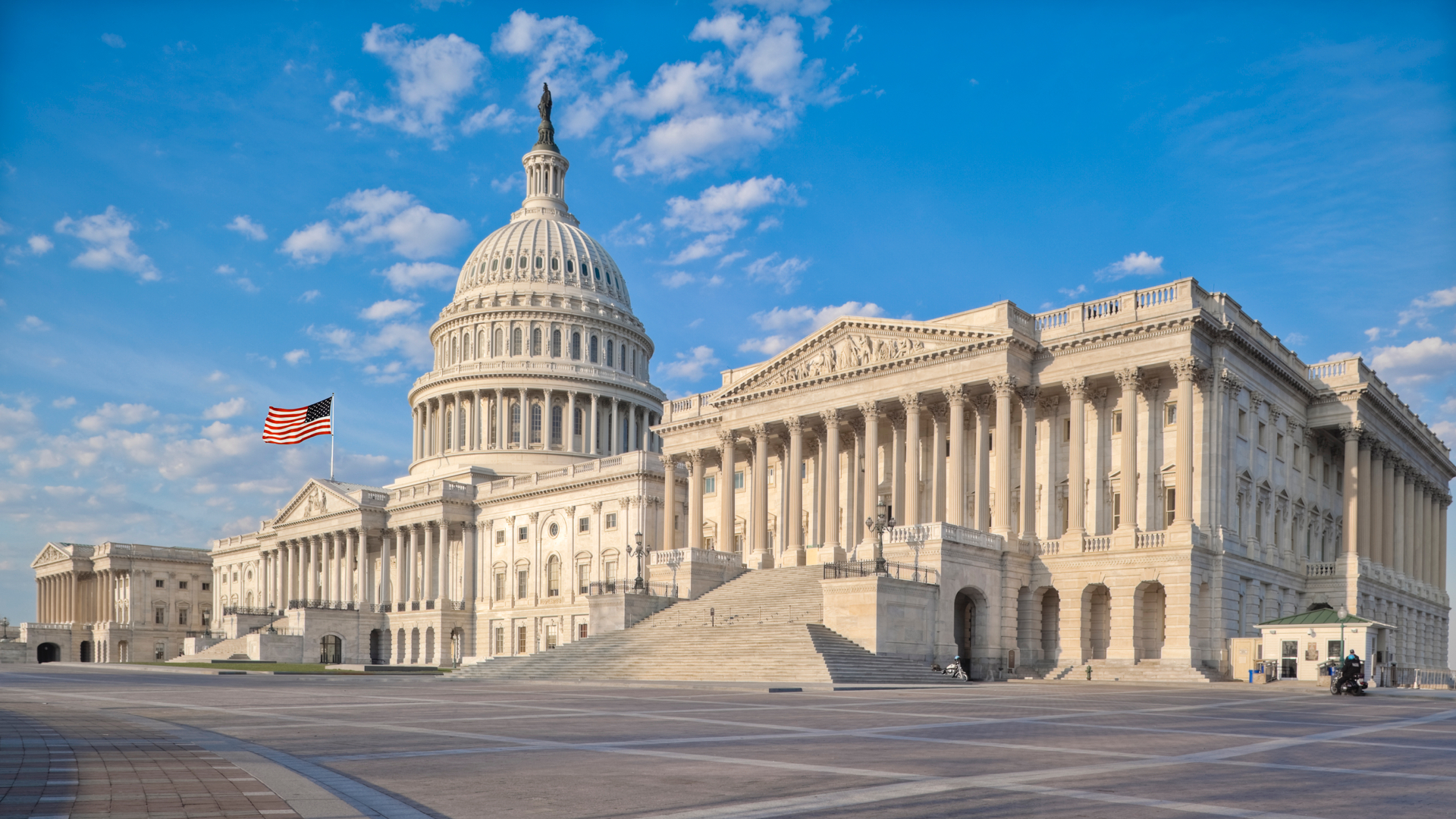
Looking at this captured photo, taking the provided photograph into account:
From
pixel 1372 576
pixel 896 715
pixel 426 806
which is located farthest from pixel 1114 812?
pixel 1372 576

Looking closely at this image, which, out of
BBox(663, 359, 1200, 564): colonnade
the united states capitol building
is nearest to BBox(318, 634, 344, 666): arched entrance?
the united states capitol building

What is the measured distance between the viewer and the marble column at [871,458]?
67.0 m

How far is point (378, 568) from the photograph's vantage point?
121750 mm

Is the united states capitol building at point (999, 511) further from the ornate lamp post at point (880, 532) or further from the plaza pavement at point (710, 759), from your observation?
the plaza pavement at point (710, 759)

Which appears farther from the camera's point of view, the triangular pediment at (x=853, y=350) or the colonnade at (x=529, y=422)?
the colonnade at (x=529, y=422)

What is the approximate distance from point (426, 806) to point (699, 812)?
2.84m

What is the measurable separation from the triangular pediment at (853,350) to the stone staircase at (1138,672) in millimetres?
16609

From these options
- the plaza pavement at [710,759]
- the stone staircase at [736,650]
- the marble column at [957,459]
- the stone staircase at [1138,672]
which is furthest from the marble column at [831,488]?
the plaza pavement at [710,759]

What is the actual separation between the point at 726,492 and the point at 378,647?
55085 mm

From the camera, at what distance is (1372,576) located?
226ft

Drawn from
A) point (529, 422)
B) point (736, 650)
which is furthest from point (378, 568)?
point (736, 650)

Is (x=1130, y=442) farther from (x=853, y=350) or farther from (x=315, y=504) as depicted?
(x=315, y=504)

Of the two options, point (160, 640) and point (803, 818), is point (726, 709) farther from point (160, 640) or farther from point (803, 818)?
point (160, 640)

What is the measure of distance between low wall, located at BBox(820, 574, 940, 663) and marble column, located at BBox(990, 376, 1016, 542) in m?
9.12
